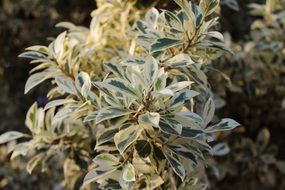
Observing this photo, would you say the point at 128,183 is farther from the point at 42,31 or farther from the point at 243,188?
the point at 42,31

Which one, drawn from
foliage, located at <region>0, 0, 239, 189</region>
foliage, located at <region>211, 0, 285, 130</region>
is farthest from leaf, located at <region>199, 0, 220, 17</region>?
foliage, located at <region>211, 0, 285, 130</region>

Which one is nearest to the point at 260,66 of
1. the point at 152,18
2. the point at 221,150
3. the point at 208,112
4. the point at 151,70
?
the point at 221,150

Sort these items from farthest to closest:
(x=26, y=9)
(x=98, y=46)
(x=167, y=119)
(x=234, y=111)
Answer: (x=26, y=9)
(x=234, y=111)
(x=98, y=46)
(x=167, y=119)

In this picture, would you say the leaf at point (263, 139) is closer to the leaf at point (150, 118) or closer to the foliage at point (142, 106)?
the foliage at point (142, 106)

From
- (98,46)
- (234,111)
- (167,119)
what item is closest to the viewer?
(167,119)

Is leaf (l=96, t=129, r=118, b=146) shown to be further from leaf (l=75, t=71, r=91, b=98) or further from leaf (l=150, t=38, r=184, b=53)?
leaf (l=150, t=38, r=184, b=53)

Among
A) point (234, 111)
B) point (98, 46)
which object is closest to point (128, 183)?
point (98, 46)

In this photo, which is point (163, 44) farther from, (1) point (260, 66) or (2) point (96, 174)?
(1) point (260, 66)

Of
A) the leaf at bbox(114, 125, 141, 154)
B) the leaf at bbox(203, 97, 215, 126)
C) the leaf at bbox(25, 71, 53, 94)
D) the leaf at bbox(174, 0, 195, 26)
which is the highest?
the leaf at bbox(174, 0, 195, 26)
